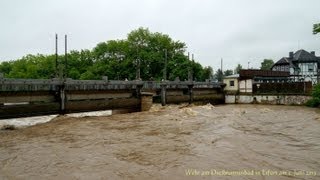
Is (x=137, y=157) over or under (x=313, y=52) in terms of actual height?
under

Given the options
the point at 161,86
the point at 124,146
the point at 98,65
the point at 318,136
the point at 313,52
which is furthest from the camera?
the point at 313,52

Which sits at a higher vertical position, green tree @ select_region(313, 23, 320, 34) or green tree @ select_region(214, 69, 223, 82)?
green tree @ select_region(313, 23, 320, 34)

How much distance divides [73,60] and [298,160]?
209 ft

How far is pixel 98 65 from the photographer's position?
202 ft

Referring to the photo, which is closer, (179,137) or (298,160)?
(298,160)

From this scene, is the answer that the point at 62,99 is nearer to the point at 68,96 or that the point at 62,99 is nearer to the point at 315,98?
the point at 68,96

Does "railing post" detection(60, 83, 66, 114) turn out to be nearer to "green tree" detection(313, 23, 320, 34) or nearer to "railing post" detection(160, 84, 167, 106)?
"railing post" detection(160, 84, 167, 106)

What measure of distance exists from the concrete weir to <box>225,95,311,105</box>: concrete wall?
42.5 feet

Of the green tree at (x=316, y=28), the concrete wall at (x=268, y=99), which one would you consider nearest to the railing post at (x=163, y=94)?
the concrete wall at (x=268, y=99)

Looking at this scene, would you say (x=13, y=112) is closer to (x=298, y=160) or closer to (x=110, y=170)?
(x=110, y=170)

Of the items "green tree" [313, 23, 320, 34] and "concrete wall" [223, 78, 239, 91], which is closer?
"green tree" [313, 23, 320, 34]

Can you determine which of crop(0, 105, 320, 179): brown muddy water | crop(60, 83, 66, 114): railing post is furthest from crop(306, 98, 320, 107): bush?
crop(60, 83, 66, 114): railing post

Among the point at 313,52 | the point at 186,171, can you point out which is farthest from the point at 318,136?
the point at 313,52

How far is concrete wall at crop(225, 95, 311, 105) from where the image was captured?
35844 millimetres
